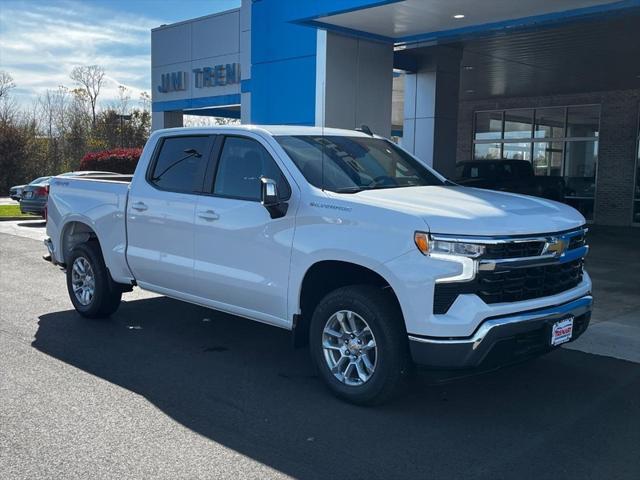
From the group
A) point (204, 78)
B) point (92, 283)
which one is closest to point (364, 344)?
point (92, 283)

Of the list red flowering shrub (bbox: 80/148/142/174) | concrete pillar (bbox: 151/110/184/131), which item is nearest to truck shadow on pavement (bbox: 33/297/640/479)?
red flowering shrub (bbox: 80/148/142/174)

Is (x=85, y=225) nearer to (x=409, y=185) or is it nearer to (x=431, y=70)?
(x=409, y=185)

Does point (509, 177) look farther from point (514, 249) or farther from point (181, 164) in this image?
point (514, 249)

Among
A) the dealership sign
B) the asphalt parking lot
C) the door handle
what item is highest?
the dealership sign

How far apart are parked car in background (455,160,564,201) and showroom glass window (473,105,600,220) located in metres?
1.57

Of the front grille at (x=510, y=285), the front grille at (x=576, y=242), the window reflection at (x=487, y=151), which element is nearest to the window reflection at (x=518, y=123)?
the window reflection at (x=487, y=151)

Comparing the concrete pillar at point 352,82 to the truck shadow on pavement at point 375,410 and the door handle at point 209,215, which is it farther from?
the door handle at point 209,215

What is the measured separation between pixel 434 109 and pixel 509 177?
21.0ft

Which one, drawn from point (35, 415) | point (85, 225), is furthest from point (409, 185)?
point (85, 225)

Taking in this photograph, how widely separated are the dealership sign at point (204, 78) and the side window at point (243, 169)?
17.2m

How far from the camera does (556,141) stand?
21.5 metres

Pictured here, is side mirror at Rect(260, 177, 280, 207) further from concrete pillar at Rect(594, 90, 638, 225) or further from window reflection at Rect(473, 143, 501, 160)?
window reflection at Rect(473, 143, 501, 160)

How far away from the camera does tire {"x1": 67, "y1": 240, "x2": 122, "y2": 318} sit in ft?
24.1

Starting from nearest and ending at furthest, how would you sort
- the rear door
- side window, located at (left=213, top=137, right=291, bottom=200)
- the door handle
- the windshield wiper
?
1. the windshield wiper
2. side window, located at (left=213, top=137, right=291, bottom=200)
3. the door handle
4. the rear door
